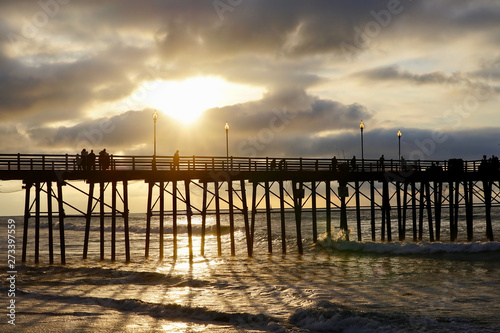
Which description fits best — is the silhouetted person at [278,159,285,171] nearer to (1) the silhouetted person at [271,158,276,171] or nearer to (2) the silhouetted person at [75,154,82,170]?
(1) the silhouetted person at [271,158,276,171]

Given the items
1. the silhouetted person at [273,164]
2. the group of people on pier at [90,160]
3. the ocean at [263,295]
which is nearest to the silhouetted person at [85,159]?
the group of people on pier at [90,160]

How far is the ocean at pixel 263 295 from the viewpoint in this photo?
49.8 ft

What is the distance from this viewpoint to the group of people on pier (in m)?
30.0

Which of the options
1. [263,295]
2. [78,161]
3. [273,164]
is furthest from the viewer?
[273,164]

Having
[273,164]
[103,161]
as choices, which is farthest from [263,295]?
[273,164]

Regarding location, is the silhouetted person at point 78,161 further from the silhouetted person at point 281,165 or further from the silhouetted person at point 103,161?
the silhouetted person at point 281,165

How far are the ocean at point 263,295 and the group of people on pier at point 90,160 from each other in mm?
5490

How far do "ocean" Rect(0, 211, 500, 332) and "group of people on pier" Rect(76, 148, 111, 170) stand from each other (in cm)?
549

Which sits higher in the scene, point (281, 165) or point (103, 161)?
point (103, 161)

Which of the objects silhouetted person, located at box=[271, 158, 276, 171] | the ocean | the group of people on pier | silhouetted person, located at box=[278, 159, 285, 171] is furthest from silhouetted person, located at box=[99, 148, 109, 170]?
silhouetted person, located at box=[278, 159, 285, 171]

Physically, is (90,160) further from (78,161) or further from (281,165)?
(281,165)

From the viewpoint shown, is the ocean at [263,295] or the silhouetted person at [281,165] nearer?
the ocean at [263,295]

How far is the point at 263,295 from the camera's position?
19500 mm

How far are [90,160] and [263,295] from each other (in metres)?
15.1
